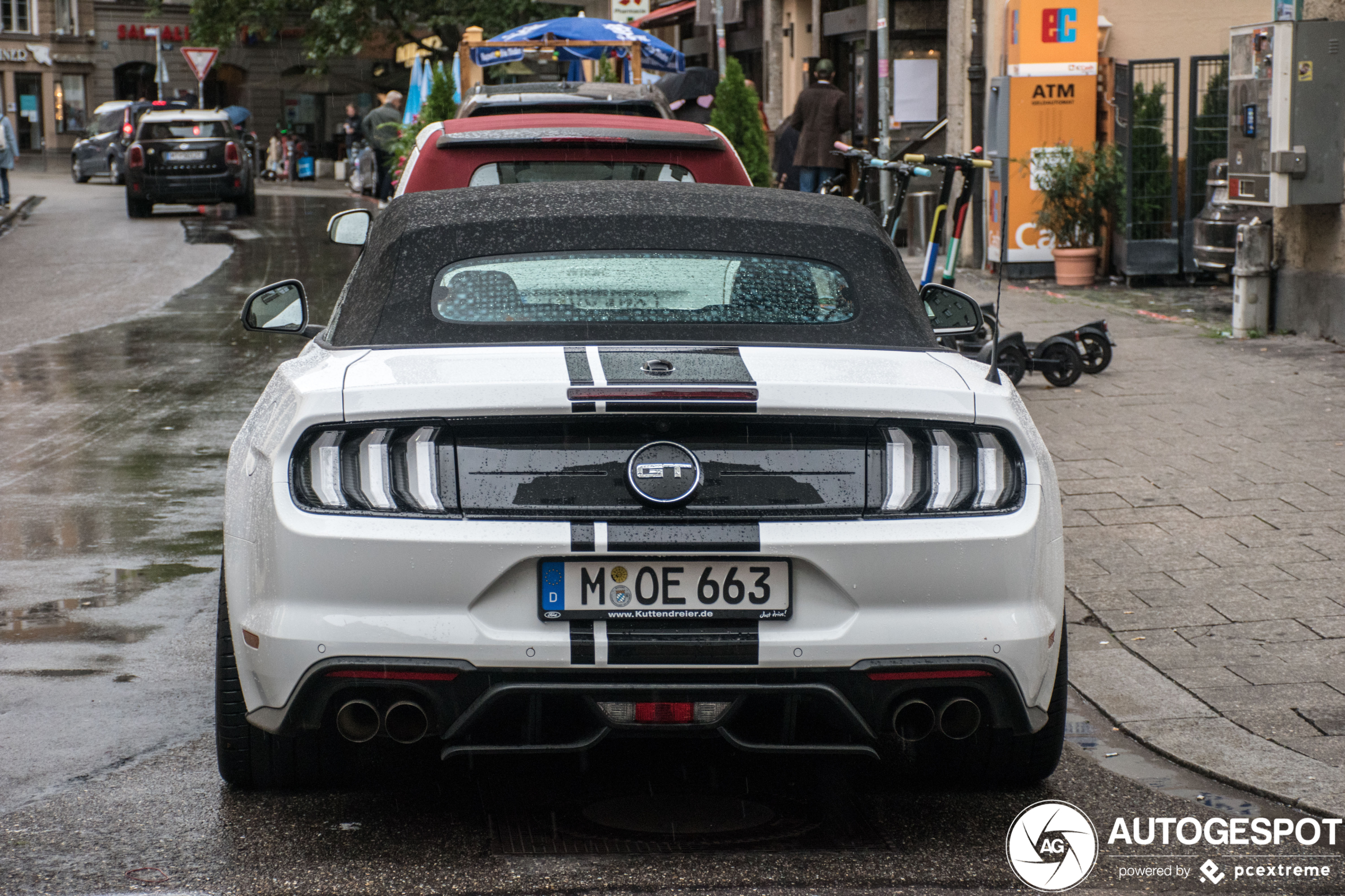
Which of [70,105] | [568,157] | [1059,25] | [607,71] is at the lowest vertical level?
[568,157]

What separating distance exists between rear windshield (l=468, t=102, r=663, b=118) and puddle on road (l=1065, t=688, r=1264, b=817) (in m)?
6.00

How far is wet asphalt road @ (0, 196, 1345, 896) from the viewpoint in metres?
3.57

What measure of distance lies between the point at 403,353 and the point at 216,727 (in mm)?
956

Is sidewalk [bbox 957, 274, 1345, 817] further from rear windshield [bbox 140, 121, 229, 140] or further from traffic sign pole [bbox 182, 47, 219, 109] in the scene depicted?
traffic sign pole [bbox 182, 47, 219, 109]

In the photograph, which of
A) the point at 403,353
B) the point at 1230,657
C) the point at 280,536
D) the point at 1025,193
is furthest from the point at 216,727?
the point at 1025,193

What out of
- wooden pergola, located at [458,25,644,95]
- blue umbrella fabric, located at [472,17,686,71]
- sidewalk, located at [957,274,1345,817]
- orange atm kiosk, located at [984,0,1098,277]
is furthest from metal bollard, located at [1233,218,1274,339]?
blue umbrella fabric, located at [472,17,686,71]

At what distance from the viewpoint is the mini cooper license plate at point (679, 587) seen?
3467mm

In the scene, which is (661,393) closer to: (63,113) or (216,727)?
(216,727)

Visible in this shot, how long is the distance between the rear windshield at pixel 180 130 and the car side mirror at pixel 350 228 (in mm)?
23002

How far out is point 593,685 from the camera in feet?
11.4

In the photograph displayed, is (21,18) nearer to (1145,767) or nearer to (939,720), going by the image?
(1145,767)

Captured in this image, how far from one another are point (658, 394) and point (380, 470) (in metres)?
0.59

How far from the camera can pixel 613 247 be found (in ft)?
14.4

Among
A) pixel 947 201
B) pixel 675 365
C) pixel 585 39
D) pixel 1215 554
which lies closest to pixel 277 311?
pixel 675 365
